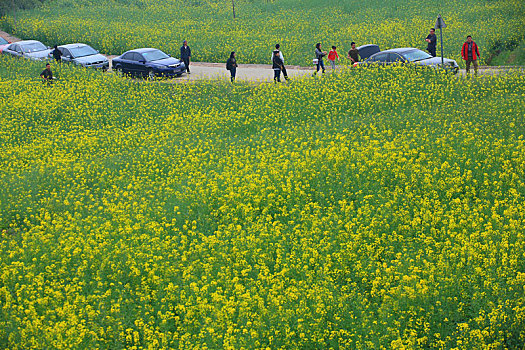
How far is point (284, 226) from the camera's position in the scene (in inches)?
434

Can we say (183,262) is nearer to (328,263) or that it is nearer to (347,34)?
(328,263)

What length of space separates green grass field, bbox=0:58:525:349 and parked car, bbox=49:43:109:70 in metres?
11.4

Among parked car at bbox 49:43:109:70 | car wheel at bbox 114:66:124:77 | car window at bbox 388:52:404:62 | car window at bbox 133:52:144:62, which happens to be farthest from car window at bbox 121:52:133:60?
car window at bbox 388:52:404:62

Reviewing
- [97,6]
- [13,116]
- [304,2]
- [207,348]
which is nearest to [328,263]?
[207,348]

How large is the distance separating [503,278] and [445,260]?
0.95m

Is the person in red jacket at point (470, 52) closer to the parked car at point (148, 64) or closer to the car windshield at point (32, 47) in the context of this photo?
the parked car at point (148, 64)

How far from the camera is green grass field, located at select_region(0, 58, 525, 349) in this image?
8164 mm

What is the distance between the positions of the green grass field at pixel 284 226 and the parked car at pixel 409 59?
80.1 inches

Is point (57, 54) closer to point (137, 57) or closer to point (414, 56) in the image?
point (137, 57)

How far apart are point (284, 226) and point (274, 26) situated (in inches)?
1164

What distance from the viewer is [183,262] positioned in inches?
400

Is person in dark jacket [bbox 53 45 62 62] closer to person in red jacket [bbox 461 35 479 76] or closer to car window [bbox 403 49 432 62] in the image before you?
car window [bbox 403 49 432 62]

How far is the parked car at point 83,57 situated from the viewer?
30.0 meters

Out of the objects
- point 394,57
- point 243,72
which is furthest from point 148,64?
point 394,57
